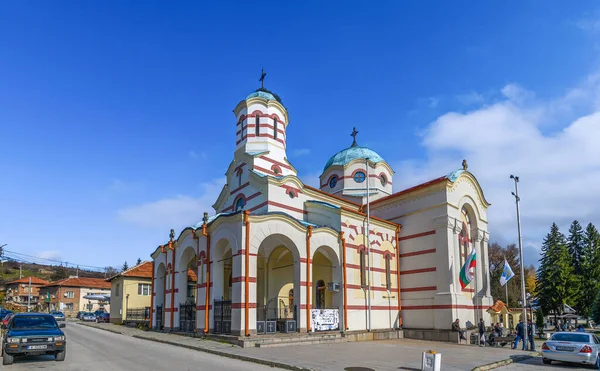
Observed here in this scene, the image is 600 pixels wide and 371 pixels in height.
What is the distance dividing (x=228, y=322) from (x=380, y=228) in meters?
11.2

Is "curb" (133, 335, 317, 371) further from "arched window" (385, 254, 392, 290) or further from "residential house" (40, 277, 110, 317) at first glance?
"residential house" (40, 277, 110, 317)

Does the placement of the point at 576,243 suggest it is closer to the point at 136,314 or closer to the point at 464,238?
the point at 464,238

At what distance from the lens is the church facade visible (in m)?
21.4

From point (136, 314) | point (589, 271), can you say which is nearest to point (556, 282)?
point (589, 271)

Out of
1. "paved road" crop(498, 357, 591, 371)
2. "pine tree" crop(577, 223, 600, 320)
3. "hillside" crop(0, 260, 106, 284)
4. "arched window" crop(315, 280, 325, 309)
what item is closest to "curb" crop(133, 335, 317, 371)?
"paved road" crop(498, 357, 591, 371)

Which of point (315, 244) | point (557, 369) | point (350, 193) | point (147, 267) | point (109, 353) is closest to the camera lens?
point (557, 369)

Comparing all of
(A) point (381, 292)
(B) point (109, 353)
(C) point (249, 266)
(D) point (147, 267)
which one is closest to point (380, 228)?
(A) point (381, 292)

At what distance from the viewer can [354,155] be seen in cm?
3522

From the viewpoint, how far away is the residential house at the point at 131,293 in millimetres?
38344

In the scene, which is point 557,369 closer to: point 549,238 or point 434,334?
point 434,334

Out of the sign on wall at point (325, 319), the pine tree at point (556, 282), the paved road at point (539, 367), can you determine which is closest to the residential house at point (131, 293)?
the sign on wall at point (325, 319)

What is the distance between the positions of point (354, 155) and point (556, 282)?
2640 cm

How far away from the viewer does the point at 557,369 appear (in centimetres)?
1452

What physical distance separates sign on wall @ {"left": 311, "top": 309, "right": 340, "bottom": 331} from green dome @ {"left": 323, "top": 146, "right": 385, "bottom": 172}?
49.5 ft
